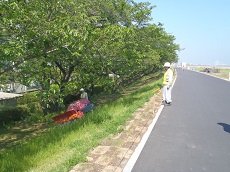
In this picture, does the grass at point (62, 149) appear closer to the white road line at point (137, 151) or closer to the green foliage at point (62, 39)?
the white road line at point (137, 151)

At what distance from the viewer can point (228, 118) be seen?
27.3ft

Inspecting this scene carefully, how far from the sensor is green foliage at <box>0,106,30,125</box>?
14555 mm

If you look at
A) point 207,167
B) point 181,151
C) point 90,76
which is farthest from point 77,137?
point 90,76

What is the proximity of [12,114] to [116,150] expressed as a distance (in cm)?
1246

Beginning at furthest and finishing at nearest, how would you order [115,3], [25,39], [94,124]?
[115,3], [94,124], [25,39]

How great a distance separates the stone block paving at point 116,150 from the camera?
4.25 meters

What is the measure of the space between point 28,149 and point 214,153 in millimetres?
4427

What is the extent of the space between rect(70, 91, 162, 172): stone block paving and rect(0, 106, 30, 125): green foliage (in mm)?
10412

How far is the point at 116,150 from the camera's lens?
16.5 feet

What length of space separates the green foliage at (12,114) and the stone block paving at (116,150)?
1041cm

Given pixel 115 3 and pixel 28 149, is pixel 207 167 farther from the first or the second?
pixel 115 3

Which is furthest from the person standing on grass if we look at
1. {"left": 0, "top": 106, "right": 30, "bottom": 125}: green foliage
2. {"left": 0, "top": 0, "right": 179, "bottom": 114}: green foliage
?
{"left": 0, "top": 106, "right": 30, "bottom": 125}: green foliage

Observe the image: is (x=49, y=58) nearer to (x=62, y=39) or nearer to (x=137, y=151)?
(x=62, y=39)

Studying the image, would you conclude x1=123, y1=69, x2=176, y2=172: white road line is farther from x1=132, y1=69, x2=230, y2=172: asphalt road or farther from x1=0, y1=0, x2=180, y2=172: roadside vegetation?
x1=0, y1=0, x2=180, y2=172: roadside vegetation
